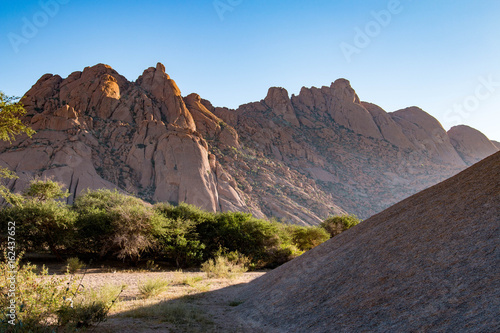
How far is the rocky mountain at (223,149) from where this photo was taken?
161 ft

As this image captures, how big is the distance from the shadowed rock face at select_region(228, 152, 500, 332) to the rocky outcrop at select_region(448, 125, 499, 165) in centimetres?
12195

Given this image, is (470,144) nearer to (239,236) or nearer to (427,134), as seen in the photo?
(427,134)

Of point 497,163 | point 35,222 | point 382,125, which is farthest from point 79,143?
point 382,125

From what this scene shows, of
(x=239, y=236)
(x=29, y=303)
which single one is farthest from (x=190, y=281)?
(x=239, y=236)

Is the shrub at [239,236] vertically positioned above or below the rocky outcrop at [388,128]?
below

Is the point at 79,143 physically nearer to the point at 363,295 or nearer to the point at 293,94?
the point at 363,295

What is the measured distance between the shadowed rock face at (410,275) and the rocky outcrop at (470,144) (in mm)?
121955

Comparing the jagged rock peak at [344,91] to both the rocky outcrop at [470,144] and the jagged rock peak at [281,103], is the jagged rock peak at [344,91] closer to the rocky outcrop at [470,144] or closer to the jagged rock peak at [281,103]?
the jagged rock peak at [281,103]

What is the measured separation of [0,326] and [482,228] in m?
7.83

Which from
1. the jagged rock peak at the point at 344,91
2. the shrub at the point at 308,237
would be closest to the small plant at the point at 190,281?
the shrub at the point at 308,237

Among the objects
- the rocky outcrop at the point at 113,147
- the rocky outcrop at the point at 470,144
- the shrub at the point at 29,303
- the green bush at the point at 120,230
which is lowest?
the rocky outcrop at the point at 470,144

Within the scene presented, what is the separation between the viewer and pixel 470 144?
116 m

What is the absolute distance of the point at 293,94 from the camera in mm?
112812

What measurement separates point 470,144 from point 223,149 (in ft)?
334
